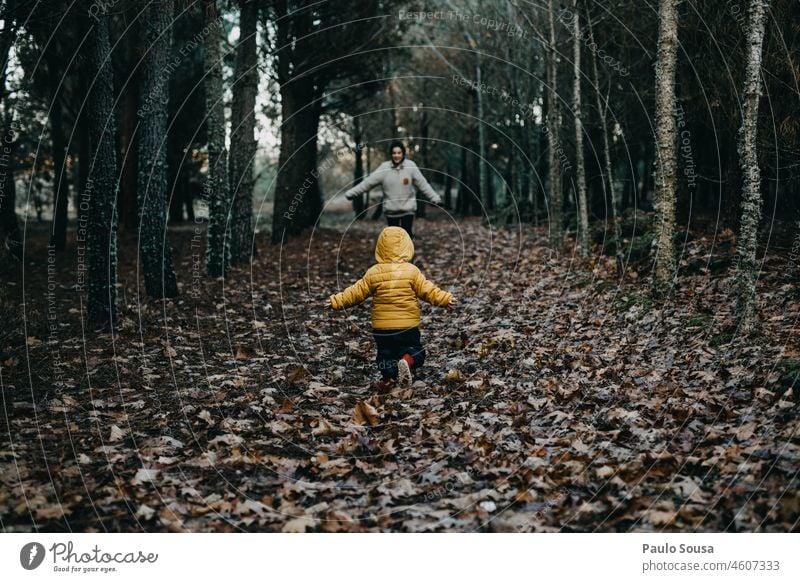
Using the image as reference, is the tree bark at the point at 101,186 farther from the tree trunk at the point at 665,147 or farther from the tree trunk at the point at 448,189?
the tree trunk at the point at 448,189

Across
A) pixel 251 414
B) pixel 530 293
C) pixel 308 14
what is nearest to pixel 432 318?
pixel 530 293

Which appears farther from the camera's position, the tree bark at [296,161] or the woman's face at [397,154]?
the tree bark at [296,161]

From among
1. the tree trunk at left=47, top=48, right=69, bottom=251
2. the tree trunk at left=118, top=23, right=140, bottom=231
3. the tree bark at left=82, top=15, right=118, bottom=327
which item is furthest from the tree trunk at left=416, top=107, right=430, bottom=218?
the tree bark at left=82, top=15, right=118, bottom=327

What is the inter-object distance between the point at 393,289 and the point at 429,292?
16.8 inches

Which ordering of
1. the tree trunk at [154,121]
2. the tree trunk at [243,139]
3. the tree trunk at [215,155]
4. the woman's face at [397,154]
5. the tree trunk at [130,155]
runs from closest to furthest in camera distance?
the tree trunk at [154,121], the woman's face at [397,154], the tree trunk at [215,155], the tree trunk at [243,139], the tree trunk at [130,155]

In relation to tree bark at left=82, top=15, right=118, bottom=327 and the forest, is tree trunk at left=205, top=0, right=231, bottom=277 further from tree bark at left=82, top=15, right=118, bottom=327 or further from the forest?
tree bark at left=82, top=15, right=118, bottom=327

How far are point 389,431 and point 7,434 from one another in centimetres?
351

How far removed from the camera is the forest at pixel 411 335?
4840 millimetres

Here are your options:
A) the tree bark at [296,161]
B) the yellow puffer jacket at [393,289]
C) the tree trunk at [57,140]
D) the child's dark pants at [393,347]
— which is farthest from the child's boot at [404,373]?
the tree trunk at [57,140]

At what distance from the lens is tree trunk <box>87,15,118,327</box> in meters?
9.88

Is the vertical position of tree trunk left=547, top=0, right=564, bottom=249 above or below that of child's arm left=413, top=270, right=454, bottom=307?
above
